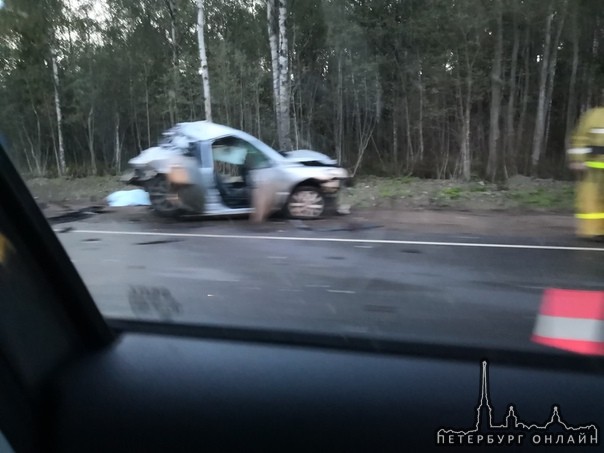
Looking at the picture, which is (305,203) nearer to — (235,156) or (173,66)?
(235,156)

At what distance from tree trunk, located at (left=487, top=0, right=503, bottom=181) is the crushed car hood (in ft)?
2.34

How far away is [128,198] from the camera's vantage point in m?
2.98

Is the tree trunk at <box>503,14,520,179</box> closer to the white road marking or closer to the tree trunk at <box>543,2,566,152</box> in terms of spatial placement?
the tree trunk at <box>543,2,566,152</box>

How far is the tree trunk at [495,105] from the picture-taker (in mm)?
2467

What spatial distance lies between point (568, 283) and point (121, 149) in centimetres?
215

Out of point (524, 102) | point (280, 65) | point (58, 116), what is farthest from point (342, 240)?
point (58, 116)

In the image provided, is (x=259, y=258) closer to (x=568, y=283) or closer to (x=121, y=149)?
(x=121, y=149)

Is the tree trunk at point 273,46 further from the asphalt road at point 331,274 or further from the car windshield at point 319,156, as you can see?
the asphalt road at point 331,274

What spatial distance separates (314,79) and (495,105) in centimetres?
84

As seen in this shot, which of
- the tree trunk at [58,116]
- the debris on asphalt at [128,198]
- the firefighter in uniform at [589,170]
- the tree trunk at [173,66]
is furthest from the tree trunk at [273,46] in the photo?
the firefighter in uniform at [589,170]

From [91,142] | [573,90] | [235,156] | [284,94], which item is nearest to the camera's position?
[573,90]

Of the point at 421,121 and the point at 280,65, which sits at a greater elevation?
the point at 280,65

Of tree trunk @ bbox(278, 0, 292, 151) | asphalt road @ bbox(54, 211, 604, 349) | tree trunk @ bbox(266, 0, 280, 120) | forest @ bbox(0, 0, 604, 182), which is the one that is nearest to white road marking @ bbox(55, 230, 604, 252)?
asphalt road @ bbox(54, 211, 604, 349)

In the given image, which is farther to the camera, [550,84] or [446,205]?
[446,205]
